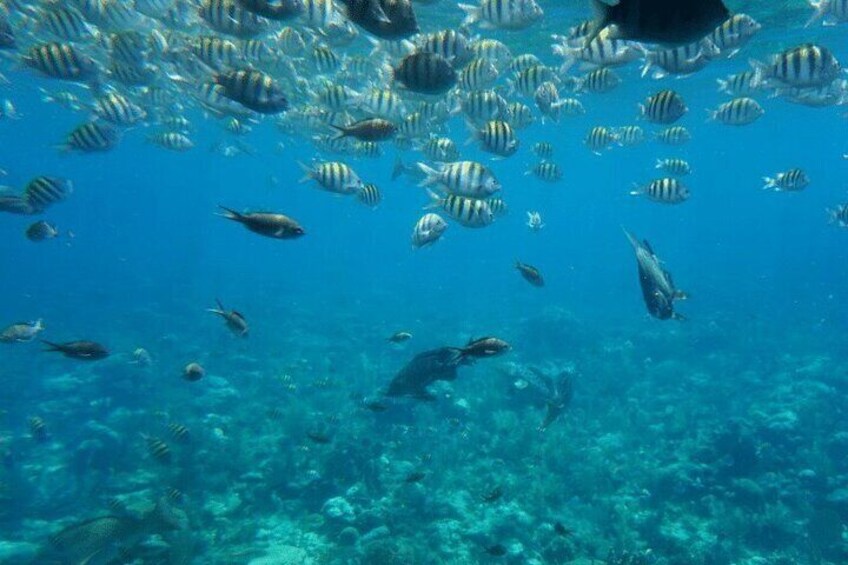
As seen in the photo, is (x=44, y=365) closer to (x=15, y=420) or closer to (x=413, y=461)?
(x=15, y=420)

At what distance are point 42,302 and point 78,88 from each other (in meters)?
14.4

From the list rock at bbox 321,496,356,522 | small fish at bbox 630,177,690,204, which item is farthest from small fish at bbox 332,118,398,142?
rock at bbox 321,496,356,522

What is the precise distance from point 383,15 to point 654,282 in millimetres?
3271

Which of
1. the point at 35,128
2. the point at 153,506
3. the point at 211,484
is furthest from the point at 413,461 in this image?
the point at 35,128

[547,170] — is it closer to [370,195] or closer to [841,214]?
[370,195]

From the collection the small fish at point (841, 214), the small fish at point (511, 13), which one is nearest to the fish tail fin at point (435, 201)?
the small fish at point (511, 13)

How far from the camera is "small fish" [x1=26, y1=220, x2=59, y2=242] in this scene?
8.62 metres

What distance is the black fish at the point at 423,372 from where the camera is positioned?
9.88 meters

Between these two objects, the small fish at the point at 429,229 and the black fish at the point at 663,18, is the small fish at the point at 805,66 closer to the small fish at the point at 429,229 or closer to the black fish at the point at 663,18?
the small fish at the point at 429,229

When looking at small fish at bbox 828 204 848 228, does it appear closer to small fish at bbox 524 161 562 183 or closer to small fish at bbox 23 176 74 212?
small fish at bbox 524 161 562 183

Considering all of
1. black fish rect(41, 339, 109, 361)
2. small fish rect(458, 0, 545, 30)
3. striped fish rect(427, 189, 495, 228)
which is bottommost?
black fish rect(41, 339, 109, 361)

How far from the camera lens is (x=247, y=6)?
5684 millimetres

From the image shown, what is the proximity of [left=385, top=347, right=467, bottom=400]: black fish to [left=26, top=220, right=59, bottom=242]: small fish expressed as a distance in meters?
6.56

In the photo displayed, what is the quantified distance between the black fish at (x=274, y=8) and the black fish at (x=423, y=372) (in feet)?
19.6
